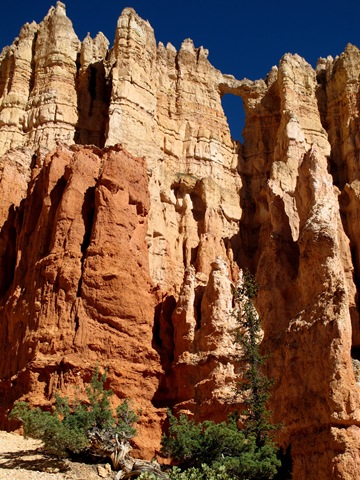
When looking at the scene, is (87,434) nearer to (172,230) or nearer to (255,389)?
(255,389)

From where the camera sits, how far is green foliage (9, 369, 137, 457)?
21.5 metres

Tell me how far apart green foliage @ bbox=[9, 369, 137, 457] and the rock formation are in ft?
11.5

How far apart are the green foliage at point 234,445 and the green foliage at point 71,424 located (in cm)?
171

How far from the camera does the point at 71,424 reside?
2248cm

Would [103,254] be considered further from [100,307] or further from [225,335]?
[225,335]

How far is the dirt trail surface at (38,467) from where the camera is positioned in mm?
19591

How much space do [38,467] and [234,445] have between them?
601 centimetres

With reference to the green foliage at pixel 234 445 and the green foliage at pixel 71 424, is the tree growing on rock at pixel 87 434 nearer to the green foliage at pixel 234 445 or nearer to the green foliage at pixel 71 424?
the green foliage at pixel 71 424

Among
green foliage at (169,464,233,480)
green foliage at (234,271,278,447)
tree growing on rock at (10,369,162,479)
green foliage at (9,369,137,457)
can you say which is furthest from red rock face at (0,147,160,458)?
green foliage at (169,464,233,480)

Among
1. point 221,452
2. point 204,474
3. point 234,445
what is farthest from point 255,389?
point 204,474

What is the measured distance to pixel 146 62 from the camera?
48.1 meters

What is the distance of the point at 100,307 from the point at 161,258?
10198mm

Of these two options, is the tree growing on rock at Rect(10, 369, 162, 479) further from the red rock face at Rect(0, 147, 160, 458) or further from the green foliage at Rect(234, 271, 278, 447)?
the red rock face at Rect(0, 147, 160, 458)

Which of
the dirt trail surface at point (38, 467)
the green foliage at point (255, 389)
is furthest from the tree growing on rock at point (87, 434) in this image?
the green foliage at point (255, 389)
